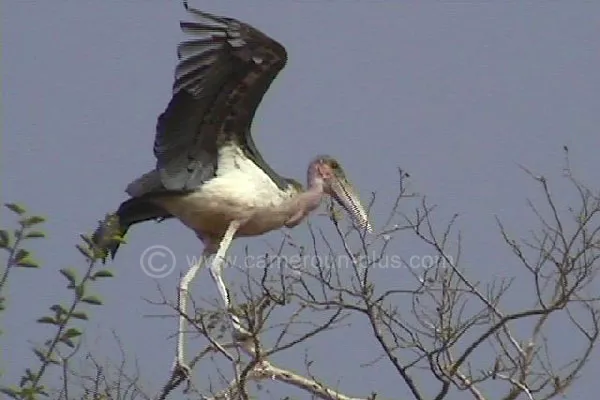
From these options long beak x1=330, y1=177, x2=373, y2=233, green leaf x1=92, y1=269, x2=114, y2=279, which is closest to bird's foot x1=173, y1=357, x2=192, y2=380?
long beak x1=330, y1=177, x2=373, y2=233

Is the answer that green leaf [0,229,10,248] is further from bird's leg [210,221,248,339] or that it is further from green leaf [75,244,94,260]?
bird's leg [210,221,248,339]

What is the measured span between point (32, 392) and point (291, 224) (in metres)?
5.78

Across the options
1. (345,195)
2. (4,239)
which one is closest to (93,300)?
(4,239)

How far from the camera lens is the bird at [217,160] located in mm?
7039

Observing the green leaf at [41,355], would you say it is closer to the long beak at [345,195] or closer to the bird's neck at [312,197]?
the bird's neck at [312,197]

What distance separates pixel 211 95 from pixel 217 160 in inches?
22.3

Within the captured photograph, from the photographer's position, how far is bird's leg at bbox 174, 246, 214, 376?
6840 millimetres

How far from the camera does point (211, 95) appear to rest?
287 inches

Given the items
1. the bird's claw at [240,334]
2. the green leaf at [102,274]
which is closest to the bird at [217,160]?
the bird's claw at [240,334]

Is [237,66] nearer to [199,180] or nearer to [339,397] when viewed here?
[199,180]

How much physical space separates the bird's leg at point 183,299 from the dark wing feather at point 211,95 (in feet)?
1.84

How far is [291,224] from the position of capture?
8.04m

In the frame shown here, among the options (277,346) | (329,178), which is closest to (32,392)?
(277,346)

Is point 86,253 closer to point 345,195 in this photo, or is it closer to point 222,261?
point 222,261
